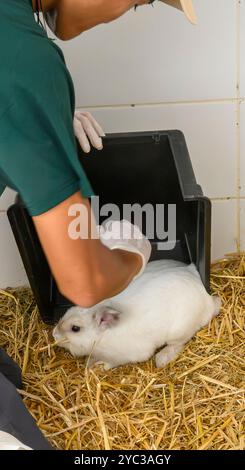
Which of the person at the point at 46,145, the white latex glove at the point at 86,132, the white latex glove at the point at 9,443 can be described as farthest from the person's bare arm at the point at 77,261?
the white latex glove at the point at 86,132

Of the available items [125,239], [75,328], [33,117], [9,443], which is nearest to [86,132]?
[125,239]

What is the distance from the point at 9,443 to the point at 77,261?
1.47ft

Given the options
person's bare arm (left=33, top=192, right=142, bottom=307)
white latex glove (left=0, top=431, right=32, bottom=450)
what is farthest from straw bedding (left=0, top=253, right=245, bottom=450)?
person's bare arm (left=33, top=192, right=142, bottom=307)

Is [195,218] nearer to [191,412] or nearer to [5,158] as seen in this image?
[191,412]

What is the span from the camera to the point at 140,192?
231cm

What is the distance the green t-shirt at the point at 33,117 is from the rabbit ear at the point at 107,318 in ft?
2.48

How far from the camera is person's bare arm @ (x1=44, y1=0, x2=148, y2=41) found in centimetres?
142

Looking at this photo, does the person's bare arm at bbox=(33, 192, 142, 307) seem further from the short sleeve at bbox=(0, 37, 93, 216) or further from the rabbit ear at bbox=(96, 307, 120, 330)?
the rabbit ear at bbox=(96, 307, 120, 330)

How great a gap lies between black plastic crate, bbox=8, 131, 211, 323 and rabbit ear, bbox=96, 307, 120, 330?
265 millimetres

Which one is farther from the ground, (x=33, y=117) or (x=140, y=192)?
(x=33, y=117)

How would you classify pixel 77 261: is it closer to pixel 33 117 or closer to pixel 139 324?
pixel 33 117

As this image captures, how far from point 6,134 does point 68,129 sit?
14 centimetres

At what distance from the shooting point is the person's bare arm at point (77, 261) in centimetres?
127

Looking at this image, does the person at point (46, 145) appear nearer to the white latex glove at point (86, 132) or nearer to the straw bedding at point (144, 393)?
the white latex glove at point (86, 132)
